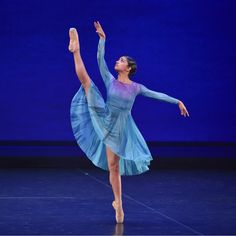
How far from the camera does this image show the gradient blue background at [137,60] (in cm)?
988

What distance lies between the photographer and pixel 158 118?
10.1m

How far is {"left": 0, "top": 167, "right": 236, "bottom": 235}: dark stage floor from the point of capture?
20.2ft

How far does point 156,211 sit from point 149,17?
3.63m

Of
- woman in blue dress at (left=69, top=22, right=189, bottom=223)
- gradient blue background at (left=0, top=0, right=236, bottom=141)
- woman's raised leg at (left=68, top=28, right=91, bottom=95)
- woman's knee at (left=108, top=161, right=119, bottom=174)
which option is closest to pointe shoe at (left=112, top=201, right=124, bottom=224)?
woman in blue dress at (left=69, top=22, right=189, bottom=223)

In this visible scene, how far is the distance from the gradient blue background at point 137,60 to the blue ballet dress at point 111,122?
3439mm

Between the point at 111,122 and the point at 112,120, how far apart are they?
0.02 meters

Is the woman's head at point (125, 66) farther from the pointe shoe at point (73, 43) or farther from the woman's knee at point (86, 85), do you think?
the pointe shoe at point (73, 43)

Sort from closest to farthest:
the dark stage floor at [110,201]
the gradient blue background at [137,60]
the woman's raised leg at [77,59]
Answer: the dark stage floor at [110,201], the woman's raised leg at [77,59], the gradient blue background at [137,60]

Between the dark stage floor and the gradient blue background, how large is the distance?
578 mm

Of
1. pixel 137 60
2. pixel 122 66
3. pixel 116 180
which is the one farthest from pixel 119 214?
pixel 137 60

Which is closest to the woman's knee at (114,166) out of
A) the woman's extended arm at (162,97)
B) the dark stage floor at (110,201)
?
the dark stage floor at (110,201)

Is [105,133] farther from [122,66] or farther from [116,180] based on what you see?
[122,66]

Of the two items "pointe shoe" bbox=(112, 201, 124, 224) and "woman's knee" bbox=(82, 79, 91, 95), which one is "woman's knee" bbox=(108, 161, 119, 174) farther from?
"woman's knee" bbox=(82, 79, 91, 95)

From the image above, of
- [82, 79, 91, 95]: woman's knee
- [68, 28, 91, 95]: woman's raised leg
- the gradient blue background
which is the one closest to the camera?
[68, 28, 91, 95]: woman's raised leg
